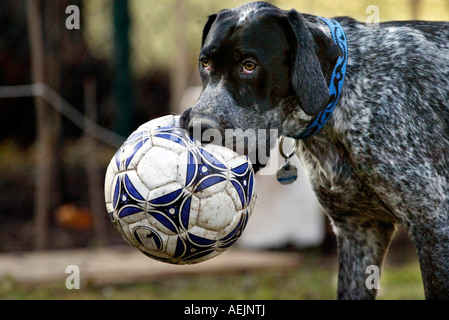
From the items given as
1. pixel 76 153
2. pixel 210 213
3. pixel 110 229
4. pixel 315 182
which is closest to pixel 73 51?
pixel 76 153

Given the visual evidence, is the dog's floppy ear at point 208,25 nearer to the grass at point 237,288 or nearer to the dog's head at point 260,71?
the dog's head at point 260,71

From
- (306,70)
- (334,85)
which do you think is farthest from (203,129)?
(334,85)

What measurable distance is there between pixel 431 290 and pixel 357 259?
0.52 metres

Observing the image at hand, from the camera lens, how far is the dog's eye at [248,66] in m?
2.89

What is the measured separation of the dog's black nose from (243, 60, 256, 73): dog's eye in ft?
0.86

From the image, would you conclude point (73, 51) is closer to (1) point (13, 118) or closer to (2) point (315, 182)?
(1) point (13, 118)

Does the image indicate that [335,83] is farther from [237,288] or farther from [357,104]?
[237,288]

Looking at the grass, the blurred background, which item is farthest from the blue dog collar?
the blurred background

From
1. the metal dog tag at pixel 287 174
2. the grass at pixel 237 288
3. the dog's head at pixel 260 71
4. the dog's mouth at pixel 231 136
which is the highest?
the dog's head at pixel 260 71

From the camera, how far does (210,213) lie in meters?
2.70

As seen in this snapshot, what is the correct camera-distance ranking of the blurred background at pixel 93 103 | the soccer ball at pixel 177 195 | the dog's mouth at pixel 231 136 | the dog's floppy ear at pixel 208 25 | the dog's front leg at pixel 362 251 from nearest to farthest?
1. the soccer ball at pixel 177 195
2. the dog's mouth at pixel 231 136
3. the dog's floppy ear at pixel 208 25
4. the dog's front leg at pixel 362 251
5. the blurred background at pixel 93 103

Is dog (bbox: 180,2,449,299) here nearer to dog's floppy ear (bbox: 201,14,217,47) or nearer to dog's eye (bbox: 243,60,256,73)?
dog's eye (bbox: 243,60,256,73)

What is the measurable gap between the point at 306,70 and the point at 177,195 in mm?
739

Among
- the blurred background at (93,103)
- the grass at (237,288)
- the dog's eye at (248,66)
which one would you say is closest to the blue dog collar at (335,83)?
the dog's eye at (248,66)
